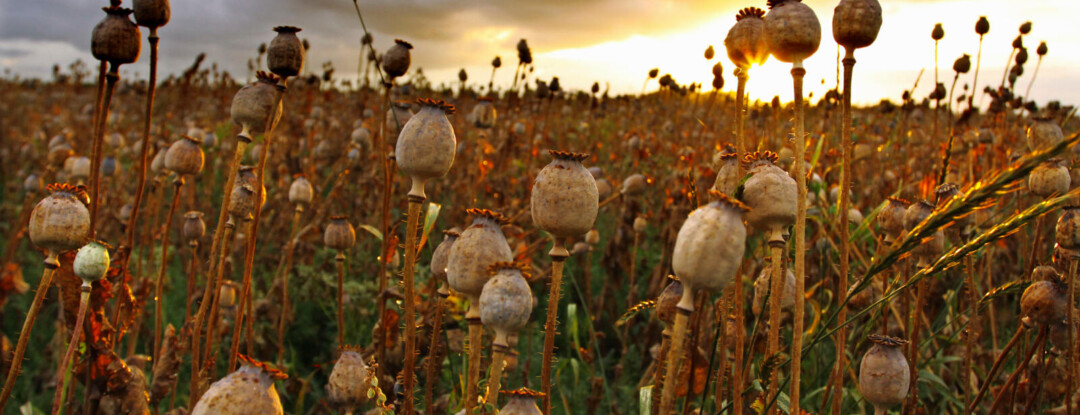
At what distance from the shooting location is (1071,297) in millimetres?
1686

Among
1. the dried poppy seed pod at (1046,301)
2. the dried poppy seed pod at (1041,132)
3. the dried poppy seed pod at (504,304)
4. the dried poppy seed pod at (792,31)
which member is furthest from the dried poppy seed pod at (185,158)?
the dried poppy seed pod at (1041,132)

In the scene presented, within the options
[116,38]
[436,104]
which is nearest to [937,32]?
[436,104]

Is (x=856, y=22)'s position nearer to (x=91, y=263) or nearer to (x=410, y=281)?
(x=410, y=281)

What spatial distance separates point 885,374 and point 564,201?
0.73 meters

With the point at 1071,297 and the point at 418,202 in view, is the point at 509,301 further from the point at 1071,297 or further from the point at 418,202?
the point at 1071,297

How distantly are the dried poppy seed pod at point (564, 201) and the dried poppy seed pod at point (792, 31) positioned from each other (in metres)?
0.38

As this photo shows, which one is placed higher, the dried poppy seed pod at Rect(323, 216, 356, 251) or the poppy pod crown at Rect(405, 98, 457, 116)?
the poppy pod crown at Rect(405, 98, 457, 116)

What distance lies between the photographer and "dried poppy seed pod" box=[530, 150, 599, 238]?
3.68ft

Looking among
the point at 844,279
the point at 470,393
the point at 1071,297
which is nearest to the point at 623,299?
the point at 1071,297

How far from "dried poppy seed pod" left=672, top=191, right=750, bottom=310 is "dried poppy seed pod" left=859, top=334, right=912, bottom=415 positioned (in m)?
0.62

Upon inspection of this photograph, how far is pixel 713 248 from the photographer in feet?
2.85

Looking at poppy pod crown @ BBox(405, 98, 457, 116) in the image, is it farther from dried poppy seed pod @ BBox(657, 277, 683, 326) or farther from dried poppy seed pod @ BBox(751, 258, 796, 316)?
dried poppy seed pod @ BBox(751, 258, 796, 316)

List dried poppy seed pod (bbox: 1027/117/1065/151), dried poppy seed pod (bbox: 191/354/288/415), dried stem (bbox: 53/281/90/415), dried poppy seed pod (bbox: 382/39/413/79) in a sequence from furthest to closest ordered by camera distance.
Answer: dried poppy seed pod (bbox: 1027/117/1065/151) < dried poppy seed pod (bbox: 382/39/413/79) < dried stem (bbox: 53/281/90/415) < dried poppy seed pod (bbox: 191/354/288/415)

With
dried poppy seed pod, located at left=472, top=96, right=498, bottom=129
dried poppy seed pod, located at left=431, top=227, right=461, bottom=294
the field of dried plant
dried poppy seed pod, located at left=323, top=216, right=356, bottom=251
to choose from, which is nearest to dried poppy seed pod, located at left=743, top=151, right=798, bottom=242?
the field of dried plant
